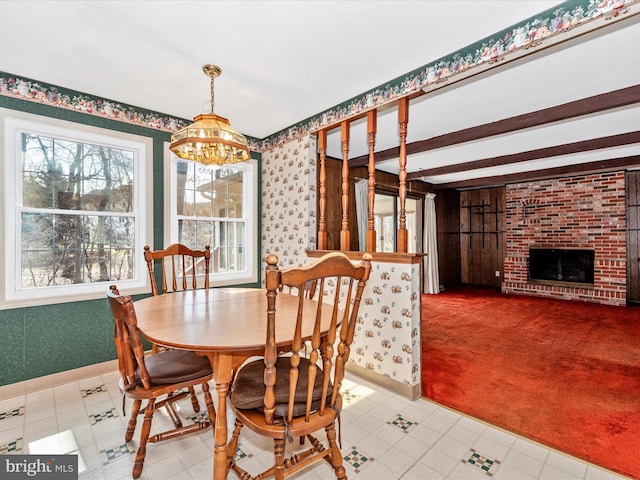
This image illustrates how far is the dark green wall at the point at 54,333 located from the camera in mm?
2449

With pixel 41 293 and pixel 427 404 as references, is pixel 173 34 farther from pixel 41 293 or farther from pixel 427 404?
pixel 427 404

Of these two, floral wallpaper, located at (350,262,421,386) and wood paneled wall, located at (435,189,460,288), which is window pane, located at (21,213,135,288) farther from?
wood paneled wall, located at (435,189,460,288)

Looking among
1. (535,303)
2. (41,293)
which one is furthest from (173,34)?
(535,303)

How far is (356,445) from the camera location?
1.85 metres

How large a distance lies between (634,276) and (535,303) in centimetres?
170

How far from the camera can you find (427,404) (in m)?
2.31

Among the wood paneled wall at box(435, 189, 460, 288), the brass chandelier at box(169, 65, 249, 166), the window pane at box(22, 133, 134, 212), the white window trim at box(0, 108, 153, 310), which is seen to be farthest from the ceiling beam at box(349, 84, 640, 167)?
the wood paneled wall at box(435, 189, 460, 288)

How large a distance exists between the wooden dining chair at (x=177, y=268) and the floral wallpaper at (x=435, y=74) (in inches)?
53.7

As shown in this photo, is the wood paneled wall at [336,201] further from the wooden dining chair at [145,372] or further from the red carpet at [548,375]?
the wooden dining chair at [145,372]

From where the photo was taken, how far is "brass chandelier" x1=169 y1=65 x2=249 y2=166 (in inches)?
71.3

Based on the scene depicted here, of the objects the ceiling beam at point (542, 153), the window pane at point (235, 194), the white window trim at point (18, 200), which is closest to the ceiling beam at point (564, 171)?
the ceiling beam at point (542, 153)

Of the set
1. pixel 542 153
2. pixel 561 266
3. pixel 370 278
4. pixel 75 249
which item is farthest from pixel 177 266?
pixel 561 266

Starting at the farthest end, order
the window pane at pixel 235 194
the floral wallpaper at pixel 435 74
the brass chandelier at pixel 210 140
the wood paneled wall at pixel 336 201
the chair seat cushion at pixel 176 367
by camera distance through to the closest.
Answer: the wood paneled wall at pixel 336 201 → the window pane at pixel 235 194 → the brass chandelier at pixel 210 140 → the floral wallpaper at pixel 435 74 → the chair seat cushion at pixel 176 367

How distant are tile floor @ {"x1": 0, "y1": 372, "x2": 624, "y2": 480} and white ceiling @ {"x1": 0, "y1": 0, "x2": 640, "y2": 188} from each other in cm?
248
